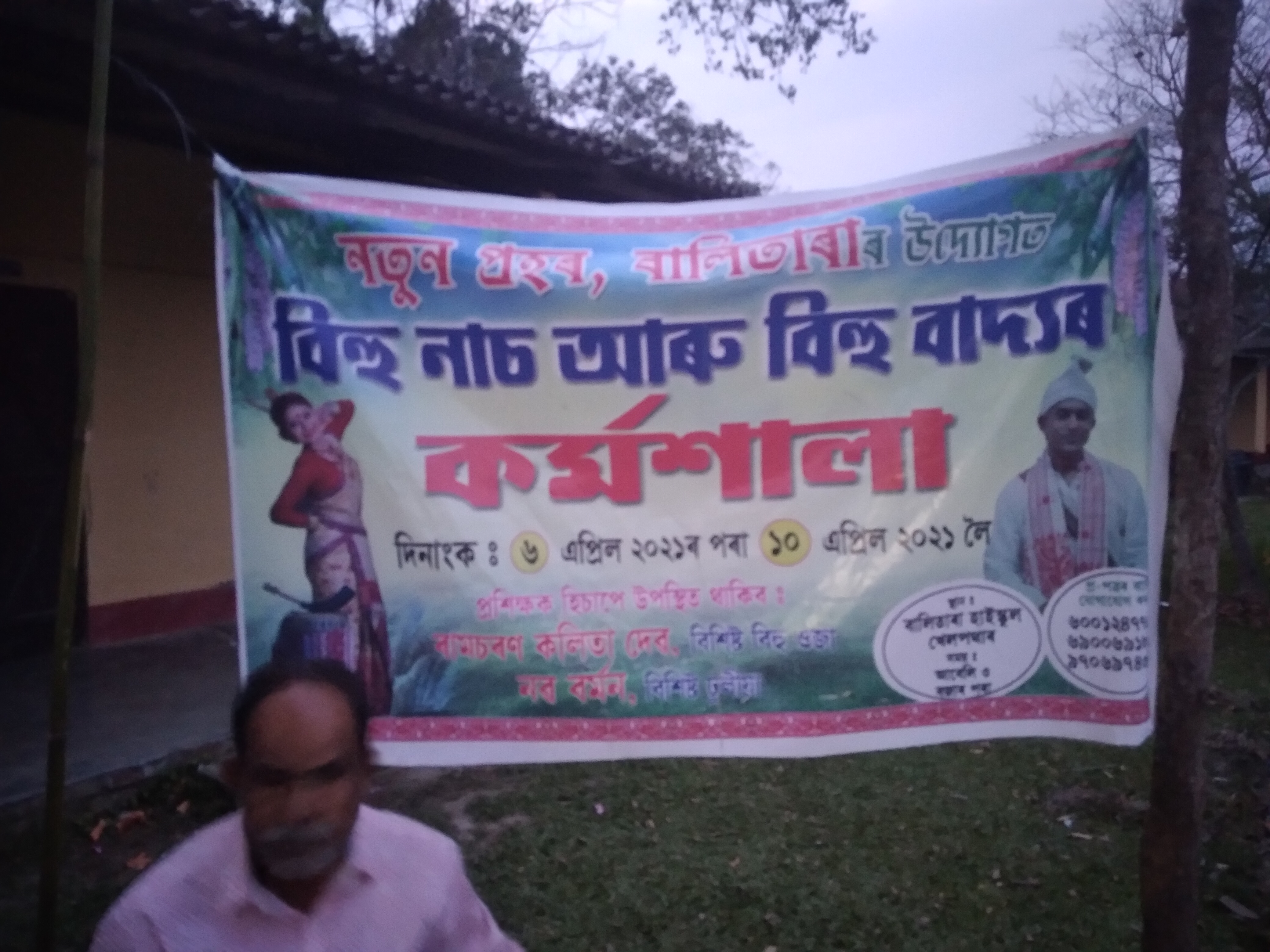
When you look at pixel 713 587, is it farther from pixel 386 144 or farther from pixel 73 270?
pixel 73 270

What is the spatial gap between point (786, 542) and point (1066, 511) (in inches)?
26.5

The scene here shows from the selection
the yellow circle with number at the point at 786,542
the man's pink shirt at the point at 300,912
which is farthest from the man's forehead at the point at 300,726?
the yellow circle with number at the point at 786,542

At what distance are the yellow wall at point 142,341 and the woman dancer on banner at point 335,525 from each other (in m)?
3.47

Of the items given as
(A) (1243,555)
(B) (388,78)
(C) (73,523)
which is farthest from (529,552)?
(A) (1243,555)

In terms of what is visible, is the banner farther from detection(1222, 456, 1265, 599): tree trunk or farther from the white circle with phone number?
detection(1222, 456, 1265, 599): tree trunk

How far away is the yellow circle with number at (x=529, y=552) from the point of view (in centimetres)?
257

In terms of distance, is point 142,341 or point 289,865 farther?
point 142,341

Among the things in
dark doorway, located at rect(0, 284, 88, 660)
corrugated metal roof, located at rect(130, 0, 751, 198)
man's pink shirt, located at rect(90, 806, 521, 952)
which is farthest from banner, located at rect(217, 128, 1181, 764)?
dark doorway, located at rect(0, 284, 88, 660)

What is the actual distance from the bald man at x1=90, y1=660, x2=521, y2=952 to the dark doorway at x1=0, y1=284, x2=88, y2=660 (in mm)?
4783

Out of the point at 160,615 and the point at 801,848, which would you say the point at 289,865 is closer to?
the point at 801,848

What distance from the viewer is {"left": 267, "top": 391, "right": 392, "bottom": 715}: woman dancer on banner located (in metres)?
2.54

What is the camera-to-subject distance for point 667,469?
2561 millimetres

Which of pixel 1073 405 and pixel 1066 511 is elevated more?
pixel 1073 405

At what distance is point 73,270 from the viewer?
5699 millimetres
